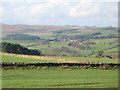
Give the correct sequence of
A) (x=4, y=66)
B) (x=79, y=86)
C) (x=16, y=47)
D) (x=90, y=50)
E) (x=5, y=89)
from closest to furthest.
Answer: (x=5, y=89)
(x=79, y=86)
(x=4, y=66)
(x=16, y=47)
(x=90, y=50)

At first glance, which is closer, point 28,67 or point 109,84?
point 109,84

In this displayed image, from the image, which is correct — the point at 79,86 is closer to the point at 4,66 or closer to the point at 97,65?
the point at 4,66

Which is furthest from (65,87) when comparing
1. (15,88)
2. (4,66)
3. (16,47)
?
(16,47)

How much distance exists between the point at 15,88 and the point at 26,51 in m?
79.5

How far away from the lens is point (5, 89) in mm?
31938

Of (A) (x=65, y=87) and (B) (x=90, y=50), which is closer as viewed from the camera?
(A) (x=65, y=87)

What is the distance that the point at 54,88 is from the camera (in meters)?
32.4

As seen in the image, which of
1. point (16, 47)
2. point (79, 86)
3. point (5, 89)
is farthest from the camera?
point (16, 47)

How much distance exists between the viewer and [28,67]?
57.0 m

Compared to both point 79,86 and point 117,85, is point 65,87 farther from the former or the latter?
point 117,85

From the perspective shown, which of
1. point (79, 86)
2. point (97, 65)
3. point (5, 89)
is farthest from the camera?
point (97, 65)

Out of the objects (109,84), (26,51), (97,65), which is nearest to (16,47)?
(26,51)

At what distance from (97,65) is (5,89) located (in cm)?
3071

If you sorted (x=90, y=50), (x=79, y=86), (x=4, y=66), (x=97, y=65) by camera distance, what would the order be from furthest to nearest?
(x=90, y=50) → (x=97, y=65) → (x=4, y=66) → (x=79, y=86)
